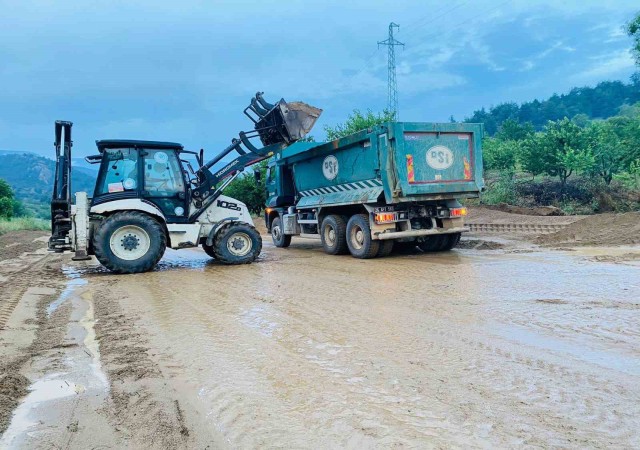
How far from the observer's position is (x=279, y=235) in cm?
1548

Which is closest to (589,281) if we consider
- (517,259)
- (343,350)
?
(517,259)

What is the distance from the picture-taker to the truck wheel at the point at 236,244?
34.4 feet

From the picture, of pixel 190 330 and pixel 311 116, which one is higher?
pixel 311 116

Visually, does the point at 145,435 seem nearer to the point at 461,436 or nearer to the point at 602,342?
the point at 461,436

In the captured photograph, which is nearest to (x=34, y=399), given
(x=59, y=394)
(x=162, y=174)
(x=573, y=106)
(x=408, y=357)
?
(x=59, y=394)

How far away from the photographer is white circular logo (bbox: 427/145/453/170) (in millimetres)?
10805

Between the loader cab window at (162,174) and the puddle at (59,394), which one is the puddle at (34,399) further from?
the loader cab window at (162,174)

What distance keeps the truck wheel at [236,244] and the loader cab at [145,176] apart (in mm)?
887

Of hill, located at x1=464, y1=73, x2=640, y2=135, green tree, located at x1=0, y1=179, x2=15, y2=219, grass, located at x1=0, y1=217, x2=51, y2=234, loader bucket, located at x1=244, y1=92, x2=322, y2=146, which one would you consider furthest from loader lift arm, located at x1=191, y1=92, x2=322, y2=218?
hill, located at x1=464, y1=73, x2=640, y2=135

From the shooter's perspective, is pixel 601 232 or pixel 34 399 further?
pixel 601 232

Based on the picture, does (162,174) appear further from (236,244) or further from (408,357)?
(408,357)

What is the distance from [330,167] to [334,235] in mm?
1763

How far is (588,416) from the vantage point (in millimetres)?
2766

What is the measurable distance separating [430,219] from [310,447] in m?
9.21
